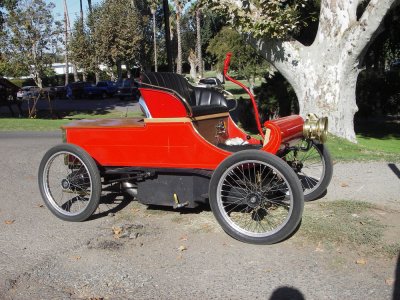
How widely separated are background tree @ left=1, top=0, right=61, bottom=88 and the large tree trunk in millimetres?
32493

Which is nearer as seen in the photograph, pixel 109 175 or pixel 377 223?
pixel 377 223

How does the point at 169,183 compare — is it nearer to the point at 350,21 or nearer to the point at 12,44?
the point at 350,21

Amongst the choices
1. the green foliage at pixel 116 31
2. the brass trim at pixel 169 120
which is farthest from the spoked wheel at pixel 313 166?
the green foliage at pixel 116 31

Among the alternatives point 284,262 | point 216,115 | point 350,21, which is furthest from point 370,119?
point 284,262

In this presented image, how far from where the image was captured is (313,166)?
630cm

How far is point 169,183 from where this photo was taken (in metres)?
5.05

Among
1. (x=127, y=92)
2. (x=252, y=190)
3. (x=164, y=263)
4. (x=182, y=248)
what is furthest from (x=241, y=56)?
(x=164, y=263)

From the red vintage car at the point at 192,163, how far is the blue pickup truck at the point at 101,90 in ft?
129

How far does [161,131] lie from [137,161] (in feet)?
1.52

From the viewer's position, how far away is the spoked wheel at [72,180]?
513 cm

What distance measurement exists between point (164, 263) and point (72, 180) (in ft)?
6.01

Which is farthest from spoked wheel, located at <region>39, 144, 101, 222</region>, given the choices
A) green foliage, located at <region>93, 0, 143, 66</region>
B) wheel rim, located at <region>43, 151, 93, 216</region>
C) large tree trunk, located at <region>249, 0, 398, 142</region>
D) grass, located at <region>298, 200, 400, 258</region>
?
green foliage, located at <region>93, 0, 143, 66</region>

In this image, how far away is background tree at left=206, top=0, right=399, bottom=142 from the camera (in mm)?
10953

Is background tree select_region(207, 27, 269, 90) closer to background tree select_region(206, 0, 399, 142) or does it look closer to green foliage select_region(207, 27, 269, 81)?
green foliage select_region(207, 27, 269, 81)
